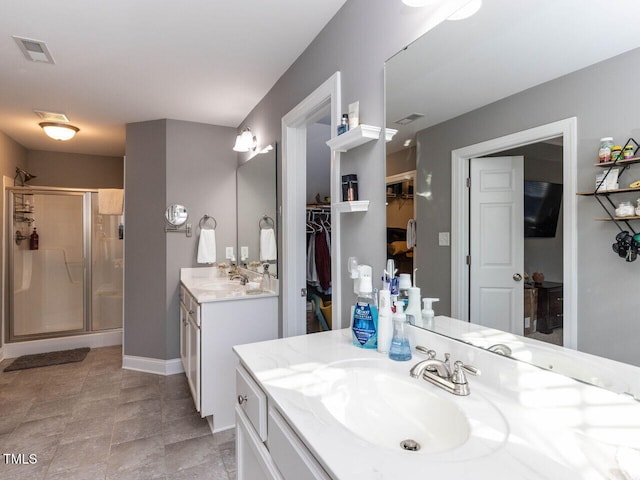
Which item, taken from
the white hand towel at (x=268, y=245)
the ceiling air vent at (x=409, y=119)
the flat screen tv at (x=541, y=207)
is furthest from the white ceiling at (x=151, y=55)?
the flat screen tv at (x=541, y=207)

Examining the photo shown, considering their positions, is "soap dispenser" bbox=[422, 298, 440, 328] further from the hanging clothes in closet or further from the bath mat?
the bath mat

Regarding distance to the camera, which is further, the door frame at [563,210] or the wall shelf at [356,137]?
the wall shelf at [356,137]

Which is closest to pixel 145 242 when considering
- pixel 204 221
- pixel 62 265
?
pixel 204 221

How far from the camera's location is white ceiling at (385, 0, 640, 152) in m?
0.76

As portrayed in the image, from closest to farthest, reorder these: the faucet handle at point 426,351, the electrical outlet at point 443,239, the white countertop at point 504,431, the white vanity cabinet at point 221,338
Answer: the white countertop at point 504,431 < the faucet handle at point 426,351 < the electrical outlet at point 443,239 < the white vanity cabinet at point 221,338

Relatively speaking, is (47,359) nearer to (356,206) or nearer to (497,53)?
(356,206)

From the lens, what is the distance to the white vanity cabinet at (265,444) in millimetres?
784

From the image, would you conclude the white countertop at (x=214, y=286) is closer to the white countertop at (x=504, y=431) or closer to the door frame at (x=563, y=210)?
the white countertop at (x=504, y=431)

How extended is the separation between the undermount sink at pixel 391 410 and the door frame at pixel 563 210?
0.31m

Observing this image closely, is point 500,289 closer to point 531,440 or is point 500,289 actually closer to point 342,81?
→ point 531,440

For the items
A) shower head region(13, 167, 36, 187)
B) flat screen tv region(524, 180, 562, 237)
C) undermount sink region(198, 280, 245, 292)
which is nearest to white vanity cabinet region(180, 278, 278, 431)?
undermount sink region(198, 280, 245, 292)

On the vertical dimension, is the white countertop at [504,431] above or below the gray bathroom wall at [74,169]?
below

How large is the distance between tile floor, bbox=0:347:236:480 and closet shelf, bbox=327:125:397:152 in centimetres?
180

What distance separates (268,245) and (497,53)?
2.00 m
